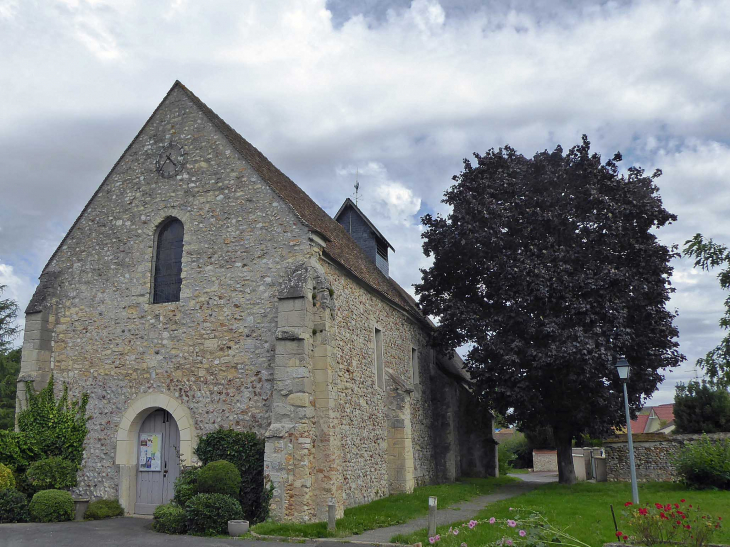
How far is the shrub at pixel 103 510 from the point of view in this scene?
44.1ft

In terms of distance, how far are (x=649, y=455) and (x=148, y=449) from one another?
18.0 m

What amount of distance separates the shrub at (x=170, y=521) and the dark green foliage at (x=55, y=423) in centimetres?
425

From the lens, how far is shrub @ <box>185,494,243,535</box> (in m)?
11.3

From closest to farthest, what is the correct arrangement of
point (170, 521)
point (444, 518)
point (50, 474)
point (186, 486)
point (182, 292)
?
point (170, 521)
point (186, 486)
point (444, 518)
point (50, 474)
point (182, 292)

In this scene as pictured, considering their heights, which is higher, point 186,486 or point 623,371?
point 623,371

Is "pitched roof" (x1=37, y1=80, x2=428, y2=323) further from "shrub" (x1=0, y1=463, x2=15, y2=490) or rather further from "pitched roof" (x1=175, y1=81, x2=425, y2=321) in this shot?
"shrub" (x1=0, y1=463, x2=15, y2=490)

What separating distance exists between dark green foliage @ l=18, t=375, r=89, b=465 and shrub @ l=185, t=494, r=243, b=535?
5074 mm

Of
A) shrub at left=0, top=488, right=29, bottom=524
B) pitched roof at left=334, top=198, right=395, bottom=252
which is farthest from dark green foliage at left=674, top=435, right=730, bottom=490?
shrub at left=0, top=488, right=29, bottom=524

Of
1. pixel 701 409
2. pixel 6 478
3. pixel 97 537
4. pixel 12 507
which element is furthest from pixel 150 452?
pixel 701 409

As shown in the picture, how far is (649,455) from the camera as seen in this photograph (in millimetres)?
21891

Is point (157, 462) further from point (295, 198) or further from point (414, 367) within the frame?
point (414, 367)

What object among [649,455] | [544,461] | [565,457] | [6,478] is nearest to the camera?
[6,478]

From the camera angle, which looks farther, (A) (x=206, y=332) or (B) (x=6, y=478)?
(A) (x=206, y=332)

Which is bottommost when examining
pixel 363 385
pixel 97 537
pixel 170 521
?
pixel 97 537
